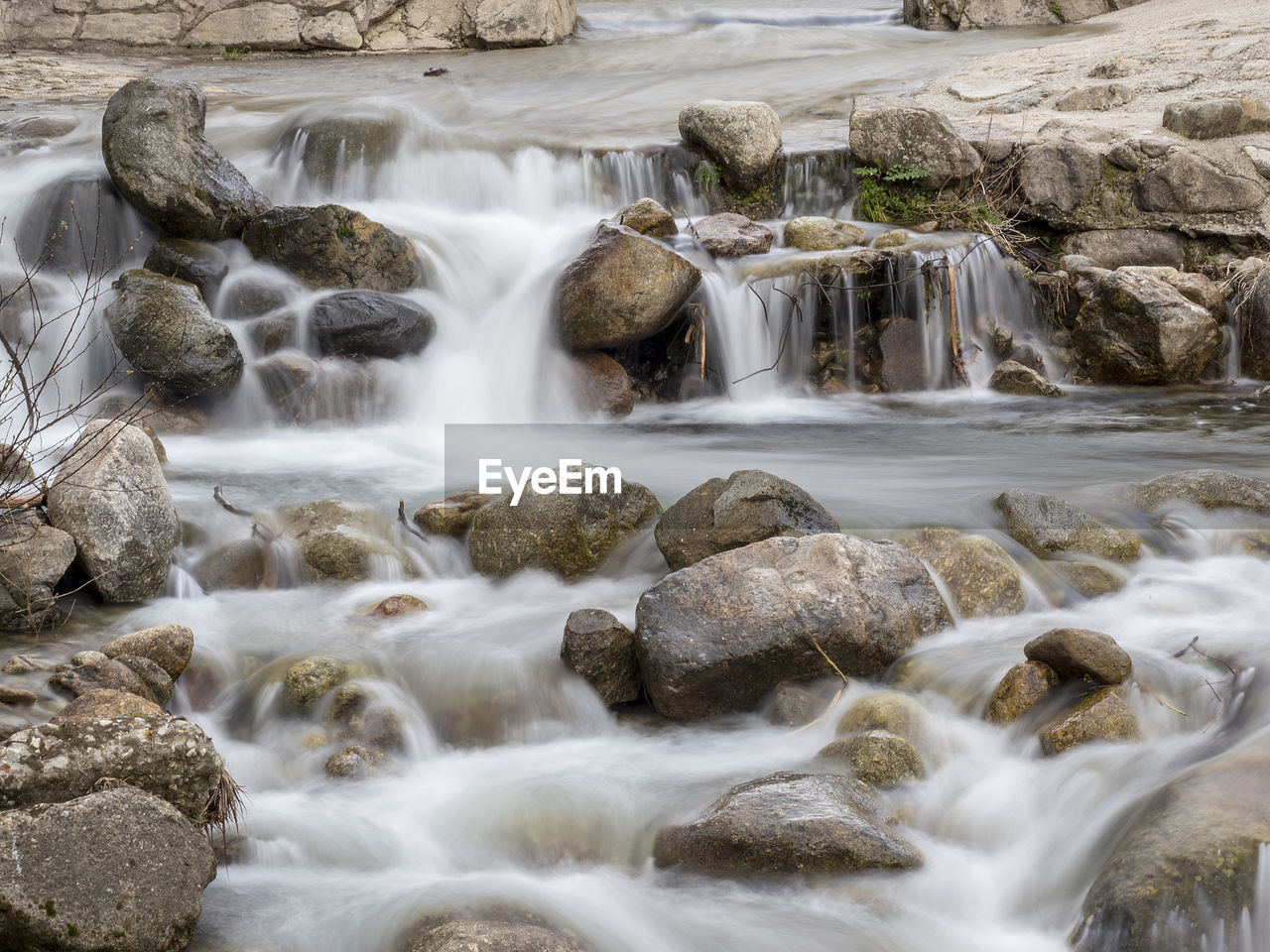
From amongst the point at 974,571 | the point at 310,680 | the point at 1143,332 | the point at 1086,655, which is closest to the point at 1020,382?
the point at 1143,332

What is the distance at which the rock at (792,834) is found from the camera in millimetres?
3012

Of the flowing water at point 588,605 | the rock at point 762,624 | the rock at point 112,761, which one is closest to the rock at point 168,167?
the flowing water at point 588,605

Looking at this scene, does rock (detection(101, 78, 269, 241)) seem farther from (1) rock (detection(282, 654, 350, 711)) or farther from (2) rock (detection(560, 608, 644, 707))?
(2) rock (detection(560, 608, 644, 707))

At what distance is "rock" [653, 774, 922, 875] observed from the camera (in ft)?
9.88

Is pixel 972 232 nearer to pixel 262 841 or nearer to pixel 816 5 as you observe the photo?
pixel 262 841

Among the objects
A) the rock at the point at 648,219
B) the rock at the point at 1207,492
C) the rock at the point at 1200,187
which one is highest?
the rock at the point at 1200,187

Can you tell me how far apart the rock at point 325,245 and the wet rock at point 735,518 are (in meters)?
3.97

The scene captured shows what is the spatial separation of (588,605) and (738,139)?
5572 mm

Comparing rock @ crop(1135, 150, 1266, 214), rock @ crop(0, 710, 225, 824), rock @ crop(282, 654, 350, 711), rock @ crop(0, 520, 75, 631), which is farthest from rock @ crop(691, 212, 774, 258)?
rock @ crop(0, 710, 225, 824)

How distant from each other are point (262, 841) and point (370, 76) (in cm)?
1181

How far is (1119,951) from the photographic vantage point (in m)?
Result: 2.63

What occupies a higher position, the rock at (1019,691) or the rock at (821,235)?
the rock at (821,235)

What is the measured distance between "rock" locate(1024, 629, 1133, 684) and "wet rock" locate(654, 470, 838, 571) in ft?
3.89

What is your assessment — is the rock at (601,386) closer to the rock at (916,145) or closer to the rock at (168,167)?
the rock at (168,167)
